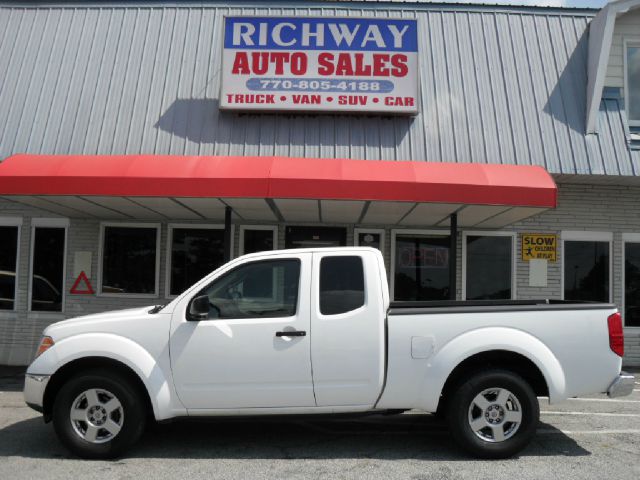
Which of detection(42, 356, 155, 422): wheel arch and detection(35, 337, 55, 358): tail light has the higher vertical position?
detection(35, 337, 55, 358): tail light

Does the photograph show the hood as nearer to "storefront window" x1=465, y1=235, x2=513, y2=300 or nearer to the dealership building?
the dealership building

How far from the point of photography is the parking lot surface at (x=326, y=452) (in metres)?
4.96

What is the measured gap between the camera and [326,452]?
18.2 ft

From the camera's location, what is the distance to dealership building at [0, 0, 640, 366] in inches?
392

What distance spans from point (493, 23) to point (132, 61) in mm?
6767

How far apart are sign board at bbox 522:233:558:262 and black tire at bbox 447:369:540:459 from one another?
19.0 ft

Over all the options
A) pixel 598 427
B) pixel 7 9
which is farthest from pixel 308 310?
pixel 7 9

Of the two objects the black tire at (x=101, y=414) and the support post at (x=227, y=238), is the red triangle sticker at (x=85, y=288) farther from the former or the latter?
the black tire at (x=101, y=414)

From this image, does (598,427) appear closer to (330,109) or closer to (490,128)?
(490,128)

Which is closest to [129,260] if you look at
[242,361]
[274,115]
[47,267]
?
[47,267]

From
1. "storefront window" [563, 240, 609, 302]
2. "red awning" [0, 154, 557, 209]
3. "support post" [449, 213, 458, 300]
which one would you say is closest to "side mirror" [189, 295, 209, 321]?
"red awning" [0, 154, 557, 209]

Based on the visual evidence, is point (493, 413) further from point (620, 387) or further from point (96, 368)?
point (96, 368)

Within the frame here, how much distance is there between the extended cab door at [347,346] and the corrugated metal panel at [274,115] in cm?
495

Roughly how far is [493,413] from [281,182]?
3.98 metres
